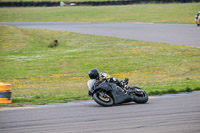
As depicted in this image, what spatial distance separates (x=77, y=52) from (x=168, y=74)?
314 inches

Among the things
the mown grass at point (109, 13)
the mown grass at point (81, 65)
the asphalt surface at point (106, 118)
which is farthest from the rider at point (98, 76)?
the mown grass at point (109, 13)

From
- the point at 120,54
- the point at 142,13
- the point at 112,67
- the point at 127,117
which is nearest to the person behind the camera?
the point at 127,117

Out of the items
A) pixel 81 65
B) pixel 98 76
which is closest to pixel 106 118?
pixel 98 76

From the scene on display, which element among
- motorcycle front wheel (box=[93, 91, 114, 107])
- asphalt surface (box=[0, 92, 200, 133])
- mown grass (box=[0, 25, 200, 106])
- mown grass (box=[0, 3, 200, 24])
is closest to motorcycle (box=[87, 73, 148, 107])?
motorcycle front wheel (box=[93, 91, 114, 107])

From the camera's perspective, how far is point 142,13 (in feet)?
155

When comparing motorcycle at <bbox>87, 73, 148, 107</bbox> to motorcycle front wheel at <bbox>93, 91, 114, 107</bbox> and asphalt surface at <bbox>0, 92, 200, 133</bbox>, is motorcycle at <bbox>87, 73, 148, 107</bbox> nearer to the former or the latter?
motorcycle front wheel at <bbox>93, 91, 114, 107</bbox>

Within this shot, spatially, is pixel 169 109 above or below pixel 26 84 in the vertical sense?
above

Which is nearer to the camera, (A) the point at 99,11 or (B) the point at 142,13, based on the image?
(B) the point at 142,13

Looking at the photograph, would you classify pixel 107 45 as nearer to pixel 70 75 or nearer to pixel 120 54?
pixel 120 54

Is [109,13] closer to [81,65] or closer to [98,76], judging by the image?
[81,65]

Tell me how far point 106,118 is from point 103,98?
1.59 m

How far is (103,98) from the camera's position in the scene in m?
8.88

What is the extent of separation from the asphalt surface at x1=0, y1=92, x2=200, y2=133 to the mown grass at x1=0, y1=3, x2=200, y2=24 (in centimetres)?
3156

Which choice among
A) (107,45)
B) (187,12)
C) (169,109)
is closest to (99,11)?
(187,12)
